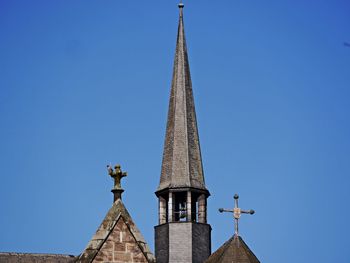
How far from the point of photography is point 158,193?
49.7 metres

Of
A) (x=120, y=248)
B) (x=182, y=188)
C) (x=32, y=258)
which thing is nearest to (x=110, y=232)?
(x=120, y=248)

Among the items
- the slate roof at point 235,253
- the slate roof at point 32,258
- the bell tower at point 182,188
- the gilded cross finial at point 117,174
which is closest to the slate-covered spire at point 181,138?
the bell tower at point 182,188

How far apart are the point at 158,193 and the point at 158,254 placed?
2863 mm

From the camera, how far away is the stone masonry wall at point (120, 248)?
23328 mm

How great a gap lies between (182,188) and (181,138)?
107 inches

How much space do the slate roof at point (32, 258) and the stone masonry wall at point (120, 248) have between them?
26.2 ft

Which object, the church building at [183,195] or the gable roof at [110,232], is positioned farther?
the church building at [183,195]

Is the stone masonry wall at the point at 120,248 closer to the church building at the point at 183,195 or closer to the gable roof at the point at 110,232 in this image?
the gable roof at the point at 110,232

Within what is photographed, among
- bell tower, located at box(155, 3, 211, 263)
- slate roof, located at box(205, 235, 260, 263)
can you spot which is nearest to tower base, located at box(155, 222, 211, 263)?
bell tower, located at box(155, 3, 211, 263)

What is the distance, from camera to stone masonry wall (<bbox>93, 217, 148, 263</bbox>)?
23.3 meters

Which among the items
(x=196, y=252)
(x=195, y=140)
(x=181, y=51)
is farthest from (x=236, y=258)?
(x=181, y=51)

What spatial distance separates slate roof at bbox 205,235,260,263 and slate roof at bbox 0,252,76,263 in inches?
438

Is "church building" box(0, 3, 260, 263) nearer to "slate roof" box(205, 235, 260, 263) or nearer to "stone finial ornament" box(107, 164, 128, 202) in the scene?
"slate roof" box(205, 235, 260, 263)

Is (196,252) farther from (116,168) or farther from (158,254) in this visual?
(116,168)
